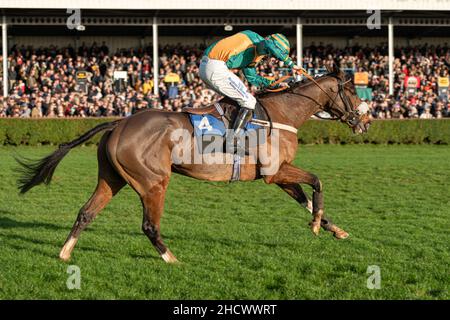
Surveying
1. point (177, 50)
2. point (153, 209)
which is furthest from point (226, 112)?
point (177, 50)

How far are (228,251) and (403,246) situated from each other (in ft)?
6.03

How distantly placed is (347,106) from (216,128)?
1527 mm

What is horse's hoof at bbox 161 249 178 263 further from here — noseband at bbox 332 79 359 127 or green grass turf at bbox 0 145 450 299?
noseband at bbox 332 79 359 127

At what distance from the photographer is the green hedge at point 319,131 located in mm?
20719

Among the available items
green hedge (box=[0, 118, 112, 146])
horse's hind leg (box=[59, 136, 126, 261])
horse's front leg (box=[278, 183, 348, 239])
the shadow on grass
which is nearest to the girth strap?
horse's front leg (box=[278, 183, 348, 239])

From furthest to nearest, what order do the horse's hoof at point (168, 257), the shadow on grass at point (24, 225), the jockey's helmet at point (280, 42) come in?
the shadow on grass at point (24, 225)
the jockey's helmet at point (280, 42)
the horse's hoof at point (168, 257)

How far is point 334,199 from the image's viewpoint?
11375 mm

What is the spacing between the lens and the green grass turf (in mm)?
5375

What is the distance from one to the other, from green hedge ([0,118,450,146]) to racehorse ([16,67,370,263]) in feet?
44.8

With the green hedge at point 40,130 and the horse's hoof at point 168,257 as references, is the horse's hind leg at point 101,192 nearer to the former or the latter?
the horse's hoof at point 168,257
